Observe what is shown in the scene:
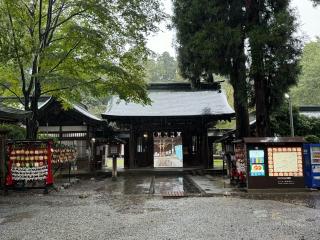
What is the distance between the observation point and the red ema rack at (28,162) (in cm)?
1323

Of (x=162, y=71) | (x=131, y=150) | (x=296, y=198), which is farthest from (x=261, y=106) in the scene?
(x=162, y=71)

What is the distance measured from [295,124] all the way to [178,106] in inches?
326

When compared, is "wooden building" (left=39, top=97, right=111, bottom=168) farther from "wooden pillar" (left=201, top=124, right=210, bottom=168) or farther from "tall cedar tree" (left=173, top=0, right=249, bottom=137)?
"tall cedar tree" (left=173, top=0, right=249, bottom=137)

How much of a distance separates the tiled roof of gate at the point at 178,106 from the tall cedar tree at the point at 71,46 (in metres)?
8.09

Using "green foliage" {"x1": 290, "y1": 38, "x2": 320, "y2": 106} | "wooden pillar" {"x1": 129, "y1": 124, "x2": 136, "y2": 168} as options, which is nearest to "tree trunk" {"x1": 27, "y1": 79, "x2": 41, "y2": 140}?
"wooden pillar" {"x1": 129, "y1": 124, "x2": 136, "y2": 168}

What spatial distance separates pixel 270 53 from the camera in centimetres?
1513

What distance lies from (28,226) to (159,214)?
3.14m

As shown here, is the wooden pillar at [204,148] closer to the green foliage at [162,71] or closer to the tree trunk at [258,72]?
the tree trunk at [258,72]

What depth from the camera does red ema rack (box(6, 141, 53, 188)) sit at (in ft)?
43.4

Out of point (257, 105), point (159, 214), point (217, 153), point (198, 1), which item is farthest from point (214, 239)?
point (217, 153)

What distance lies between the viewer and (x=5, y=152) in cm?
1414

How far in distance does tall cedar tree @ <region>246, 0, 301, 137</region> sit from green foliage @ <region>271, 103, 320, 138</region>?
7.51 m

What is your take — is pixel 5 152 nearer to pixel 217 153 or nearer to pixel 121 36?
pixel 121 36

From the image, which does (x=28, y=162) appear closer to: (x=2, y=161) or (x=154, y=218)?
(x=2, y=161)
